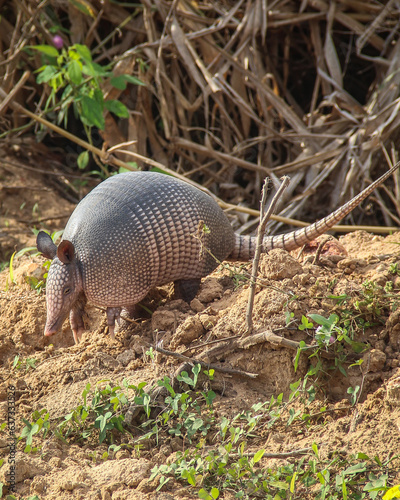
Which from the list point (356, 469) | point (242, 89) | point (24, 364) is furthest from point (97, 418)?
point (242, 89)

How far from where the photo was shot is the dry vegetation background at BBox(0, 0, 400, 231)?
5.90m

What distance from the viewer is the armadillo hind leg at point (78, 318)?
375 cm

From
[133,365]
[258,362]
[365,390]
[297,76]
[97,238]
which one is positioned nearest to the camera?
[365,390]

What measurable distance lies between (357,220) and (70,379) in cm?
400

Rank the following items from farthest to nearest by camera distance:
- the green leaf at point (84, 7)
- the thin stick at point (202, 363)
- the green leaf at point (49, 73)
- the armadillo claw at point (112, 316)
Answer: the green leaf at point (84, 7) < the green leaf at point (49, 73) < the armadillo claw at point (112, 316) < the thin stick at point (202, 363)

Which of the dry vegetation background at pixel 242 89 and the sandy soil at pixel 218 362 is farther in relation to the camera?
the dry vegetation background at pixel 242 89

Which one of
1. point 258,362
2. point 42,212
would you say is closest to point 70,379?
point 258,362

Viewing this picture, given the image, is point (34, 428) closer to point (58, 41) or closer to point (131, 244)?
point (131, 244)

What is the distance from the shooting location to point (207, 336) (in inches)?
128

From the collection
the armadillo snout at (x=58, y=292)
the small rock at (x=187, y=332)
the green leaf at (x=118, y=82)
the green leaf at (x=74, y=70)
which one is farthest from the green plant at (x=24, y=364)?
the green leaf at (x=118, y=82)

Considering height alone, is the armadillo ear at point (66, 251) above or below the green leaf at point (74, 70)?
below

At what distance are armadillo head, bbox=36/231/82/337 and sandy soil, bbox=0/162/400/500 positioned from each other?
28 cm

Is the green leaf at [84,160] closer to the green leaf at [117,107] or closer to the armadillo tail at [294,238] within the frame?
the green leaf at [117,107]

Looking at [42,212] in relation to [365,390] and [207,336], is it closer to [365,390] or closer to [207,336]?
[207,336]
